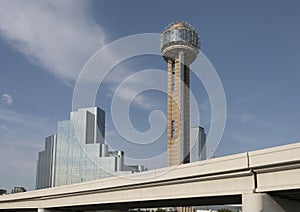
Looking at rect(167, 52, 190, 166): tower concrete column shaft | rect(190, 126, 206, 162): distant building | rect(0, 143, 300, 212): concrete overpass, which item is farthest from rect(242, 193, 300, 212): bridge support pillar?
rect(190, 126, 206, 162): distant building

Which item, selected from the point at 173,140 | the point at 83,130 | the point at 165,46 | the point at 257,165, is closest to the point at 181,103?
the point at 173,140

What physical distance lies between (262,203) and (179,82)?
Result: 4708 inches

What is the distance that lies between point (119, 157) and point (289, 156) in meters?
151

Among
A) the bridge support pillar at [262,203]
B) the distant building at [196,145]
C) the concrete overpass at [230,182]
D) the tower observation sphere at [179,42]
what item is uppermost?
the tower observation sphere at [179,42]

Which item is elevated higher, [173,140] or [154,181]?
[173,140]

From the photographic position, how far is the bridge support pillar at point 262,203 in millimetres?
24344

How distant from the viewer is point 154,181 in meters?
33.8

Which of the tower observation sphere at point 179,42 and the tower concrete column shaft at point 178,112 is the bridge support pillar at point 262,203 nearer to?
the tower concrete column shaft at point 178,112

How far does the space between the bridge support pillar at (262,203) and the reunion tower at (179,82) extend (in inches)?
4336

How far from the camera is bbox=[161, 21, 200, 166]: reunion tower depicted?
137000mm

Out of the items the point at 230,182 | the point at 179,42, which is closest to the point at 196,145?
the point at 179,42

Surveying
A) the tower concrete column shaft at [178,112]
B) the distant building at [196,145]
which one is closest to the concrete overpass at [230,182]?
the tower concrete column shaft at [178,112]

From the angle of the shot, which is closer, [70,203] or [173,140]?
[70,203]

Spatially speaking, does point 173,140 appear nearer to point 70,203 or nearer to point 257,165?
point 70,203
